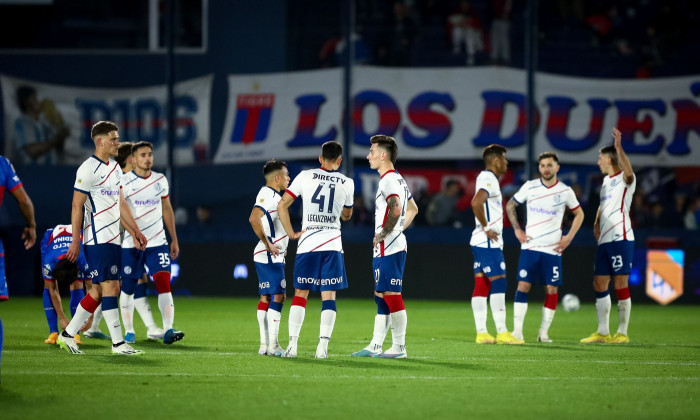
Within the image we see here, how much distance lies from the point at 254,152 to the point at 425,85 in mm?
3905

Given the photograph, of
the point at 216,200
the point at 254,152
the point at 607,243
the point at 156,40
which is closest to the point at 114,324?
the point at 607,243

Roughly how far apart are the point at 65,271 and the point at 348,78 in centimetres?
1058

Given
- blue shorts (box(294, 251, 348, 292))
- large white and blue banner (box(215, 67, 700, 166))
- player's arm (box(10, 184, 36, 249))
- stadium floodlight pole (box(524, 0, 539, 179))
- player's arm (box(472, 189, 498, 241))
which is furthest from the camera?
large white and blue banner (box(215, 67, 700, 166))

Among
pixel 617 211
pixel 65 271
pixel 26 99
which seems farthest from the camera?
pixel 26 99

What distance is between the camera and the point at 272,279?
976 cm

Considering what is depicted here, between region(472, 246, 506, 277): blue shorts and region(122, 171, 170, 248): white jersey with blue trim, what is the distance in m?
3.46

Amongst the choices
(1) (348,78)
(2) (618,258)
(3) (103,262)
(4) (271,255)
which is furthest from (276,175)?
(1) (348,78)

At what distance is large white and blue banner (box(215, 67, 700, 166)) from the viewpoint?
70.4ft

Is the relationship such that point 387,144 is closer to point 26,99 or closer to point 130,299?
point 130,299

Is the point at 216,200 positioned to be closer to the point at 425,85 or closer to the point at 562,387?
the point at 425,85

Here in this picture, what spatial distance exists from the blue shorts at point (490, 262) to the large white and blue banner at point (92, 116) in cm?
1194

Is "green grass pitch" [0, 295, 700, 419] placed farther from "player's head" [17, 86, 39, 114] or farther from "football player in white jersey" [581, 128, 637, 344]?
"player's head" [17, 86, 39, 114]

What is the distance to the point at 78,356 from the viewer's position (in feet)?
30.9

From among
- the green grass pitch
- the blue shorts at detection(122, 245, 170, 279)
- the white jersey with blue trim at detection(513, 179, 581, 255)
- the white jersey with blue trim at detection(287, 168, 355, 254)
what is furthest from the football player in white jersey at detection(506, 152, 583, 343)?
the blue shorts at detection(122, 245, 170, 279)
